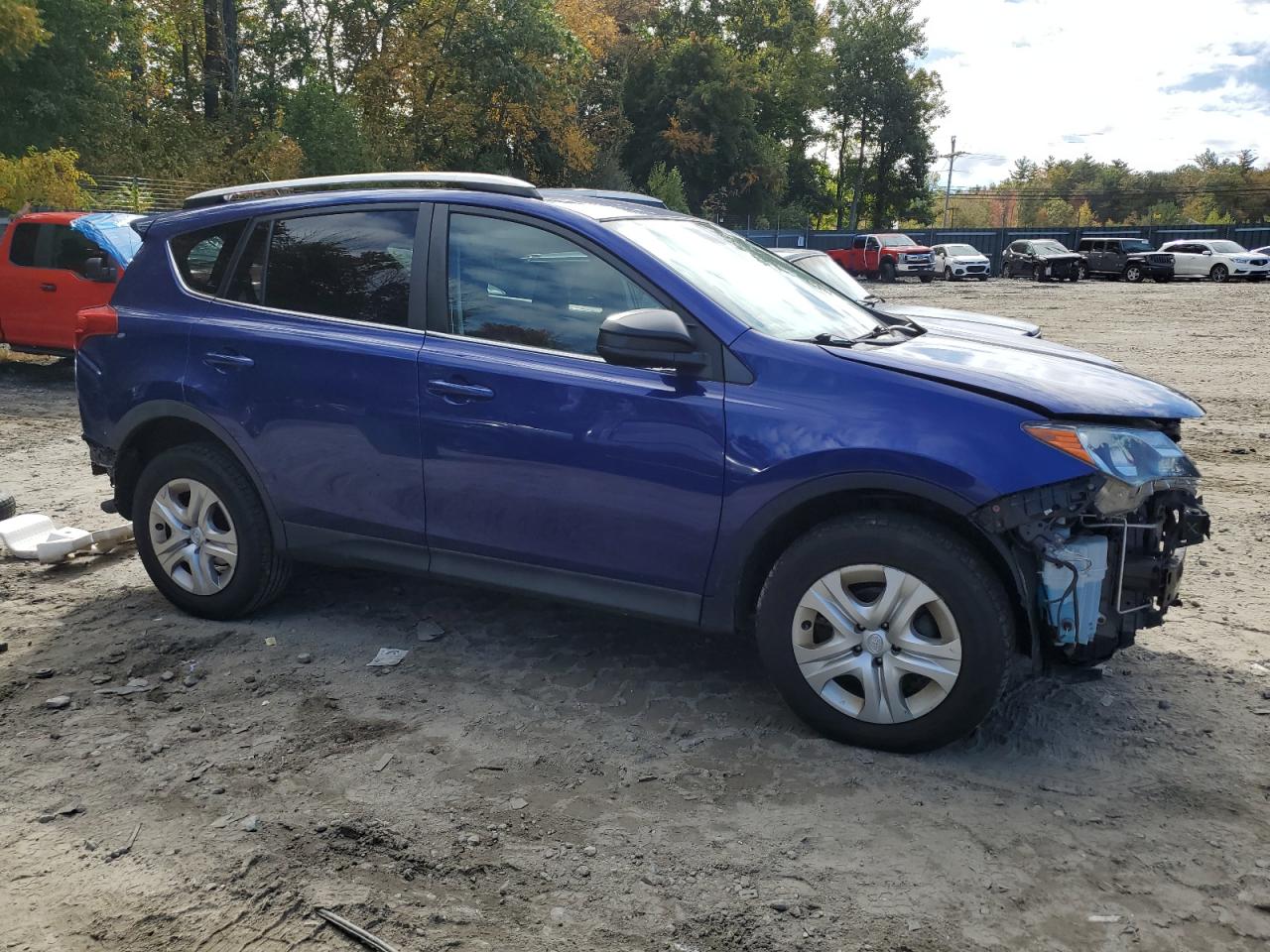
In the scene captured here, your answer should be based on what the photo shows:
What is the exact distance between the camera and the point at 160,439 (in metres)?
4.77

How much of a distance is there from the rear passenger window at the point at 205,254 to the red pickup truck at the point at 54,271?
7.18 meters

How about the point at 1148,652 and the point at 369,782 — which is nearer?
the point at 369,782

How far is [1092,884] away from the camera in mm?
2846

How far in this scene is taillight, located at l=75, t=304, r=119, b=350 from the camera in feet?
15.6

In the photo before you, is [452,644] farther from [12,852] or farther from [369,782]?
[12,852]

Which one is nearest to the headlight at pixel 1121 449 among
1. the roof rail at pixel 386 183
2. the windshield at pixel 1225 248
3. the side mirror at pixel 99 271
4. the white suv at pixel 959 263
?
the roof rail at pixel 386 183

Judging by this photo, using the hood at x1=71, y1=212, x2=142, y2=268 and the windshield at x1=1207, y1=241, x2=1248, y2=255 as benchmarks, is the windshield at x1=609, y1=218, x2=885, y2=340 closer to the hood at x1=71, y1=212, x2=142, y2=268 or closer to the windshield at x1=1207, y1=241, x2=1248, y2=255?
the hood at x1=71, y1=212, x2=142, y2=268

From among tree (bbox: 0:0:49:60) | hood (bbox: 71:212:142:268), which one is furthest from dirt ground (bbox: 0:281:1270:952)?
tree (bbox: 0:0:49:60)

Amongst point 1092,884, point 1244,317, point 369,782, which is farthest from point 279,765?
point 1244,317

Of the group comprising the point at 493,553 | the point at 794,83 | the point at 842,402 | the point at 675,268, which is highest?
the point at 794,83

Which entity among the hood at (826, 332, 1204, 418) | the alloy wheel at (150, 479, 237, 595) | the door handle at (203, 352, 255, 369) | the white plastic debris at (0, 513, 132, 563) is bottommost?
the white plastic debris at (0, 513, 132, 563)

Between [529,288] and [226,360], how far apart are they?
4.60 ft

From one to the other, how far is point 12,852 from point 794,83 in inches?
2482

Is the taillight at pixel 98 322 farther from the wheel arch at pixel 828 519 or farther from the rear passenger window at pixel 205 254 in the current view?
the wheel arch at pixel 828 519
